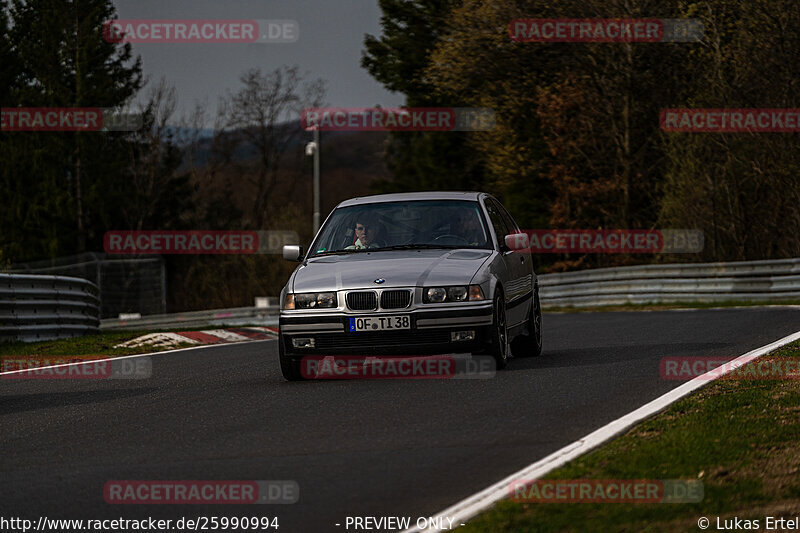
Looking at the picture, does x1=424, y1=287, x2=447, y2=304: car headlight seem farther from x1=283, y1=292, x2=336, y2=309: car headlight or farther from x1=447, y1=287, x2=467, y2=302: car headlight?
x1=283, y1=292, x2=336, y2=309: car headlight

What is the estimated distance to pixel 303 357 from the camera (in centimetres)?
1081

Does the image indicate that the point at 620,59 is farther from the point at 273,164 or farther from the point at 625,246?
the point at 273,164

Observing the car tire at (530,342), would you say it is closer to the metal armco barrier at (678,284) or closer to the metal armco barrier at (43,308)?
the metal armco barrier at (43,308)

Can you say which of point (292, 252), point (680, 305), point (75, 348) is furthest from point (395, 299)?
point (680, 305)

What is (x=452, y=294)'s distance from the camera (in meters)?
10.6

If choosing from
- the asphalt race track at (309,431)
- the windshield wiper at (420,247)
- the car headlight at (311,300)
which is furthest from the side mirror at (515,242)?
the car headlight at (311,300)

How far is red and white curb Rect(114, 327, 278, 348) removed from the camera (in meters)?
16.7

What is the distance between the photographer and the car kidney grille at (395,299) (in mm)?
10469

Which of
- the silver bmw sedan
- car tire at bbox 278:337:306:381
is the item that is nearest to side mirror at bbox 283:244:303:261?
the silver bmw sedan

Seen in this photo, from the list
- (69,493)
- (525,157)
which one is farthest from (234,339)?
(525,157)

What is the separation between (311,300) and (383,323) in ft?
2.34

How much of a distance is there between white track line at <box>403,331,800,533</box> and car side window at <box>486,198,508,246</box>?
287 cm

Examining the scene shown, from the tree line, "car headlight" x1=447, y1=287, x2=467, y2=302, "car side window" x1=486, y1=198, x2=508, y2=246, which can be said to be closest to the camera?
"car headlight" x1=447, y1=287, x2=467, y2=302

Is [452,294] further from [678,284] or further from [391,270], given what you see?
[678,284]
